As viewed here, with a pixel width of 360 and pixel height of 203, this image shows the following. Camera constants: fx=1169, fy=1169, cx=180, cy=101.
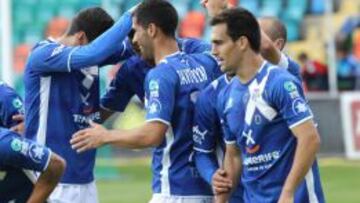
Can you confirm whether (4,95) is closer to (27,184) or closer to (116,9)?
(27,184)

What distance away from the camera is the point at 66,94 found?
7551mm

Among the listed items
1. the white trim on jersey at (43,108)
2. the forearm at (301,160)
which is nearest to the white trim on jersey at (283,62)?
the forearm at (301,160)

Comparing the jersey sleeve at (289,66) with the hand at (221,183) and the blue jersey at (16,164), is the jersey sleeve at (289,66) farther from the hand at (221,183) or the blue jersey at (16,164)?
the blue jersey at (16,164)

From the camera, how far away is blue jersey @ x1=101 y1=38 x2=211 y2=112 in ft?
24.7

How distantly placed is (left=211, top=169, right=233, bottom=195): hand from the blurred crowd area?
43.2 feet

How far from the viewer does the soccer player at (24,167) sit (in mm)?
6281

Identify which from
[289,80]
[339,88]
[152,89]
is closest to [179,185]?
[152,89]

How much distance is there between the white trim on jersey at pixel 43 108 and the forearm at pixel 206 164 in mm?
1091

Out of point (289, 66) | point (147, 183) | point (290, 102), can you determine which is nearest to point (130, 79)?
point (289, 66)

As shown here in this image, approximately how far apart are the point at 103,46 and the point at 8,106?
0.77 m

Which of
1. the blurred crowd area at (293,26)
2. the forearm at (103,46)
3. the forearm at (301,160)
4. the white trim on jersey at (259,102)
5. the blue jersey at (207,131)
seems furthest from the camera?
the blurred crowd area at (293,26)

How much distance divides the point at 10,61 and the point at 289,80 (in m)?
14.7

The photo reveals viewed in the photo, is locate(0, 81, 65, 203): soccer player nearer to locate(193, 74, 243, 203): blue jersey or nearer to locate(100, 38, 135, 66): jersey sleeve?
locate(193, 74, 243, 203): blue jersey

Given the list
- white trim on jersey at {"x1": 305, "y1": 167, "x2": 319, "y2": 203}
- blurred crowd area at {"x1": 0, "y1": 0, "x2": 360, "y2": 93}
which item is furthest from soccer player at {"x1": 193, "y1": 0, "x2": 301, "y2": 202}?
blurred crowd area at {"x1": 0, "y1": 0, "x2": 360, "y2": 93}
